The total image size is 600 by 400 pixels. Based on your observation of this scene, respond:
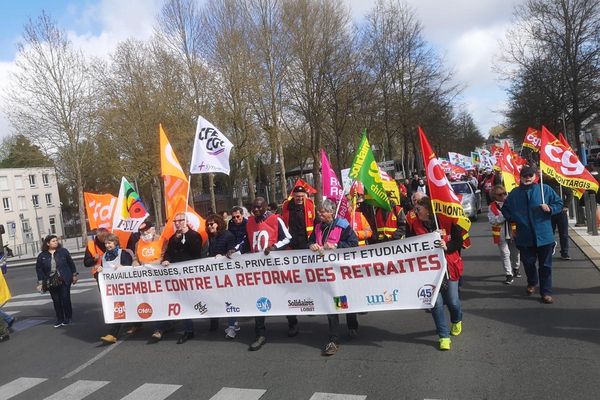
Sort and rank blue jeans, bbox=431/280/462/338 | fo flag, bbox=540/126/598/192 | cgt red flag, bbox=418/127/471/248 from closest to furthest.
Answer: blue jeans, bbox=431/280/462/338 → cgt red flag, bbox=418/127/471/248 → fo flag, bbox=540/126/598/192

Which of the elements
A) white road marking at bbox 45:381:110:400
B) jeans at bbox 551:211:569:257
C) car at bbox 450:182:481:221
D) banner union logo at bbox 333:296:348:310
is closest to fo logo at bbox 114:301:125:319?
white road marking at bbox 45:381:110:400

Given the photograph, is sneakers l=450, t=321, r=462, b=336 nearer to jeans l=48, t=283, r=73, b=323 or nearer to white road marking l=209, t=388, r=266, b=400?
white road marking l=209, t=388, r=266, b=400

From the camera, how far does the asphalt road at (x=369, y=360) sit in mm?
4820

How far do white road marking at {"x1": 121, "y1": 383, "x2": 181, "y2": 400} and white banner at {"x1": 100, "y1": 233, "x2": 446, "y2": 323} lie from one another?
59.6 inches

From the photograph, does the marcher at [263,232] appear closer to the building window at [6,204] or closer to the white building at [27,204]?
the white building at [27,204]

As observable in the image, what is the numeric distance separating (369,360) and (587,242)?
26.3 feet

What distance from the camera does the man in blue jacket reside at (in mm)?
7059

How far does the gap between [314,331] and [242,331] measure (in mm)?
1086

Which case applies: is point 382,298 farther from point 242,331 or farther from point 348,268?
point 242,331

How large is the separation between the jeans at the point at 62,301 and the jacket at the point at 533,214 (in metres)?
7.40

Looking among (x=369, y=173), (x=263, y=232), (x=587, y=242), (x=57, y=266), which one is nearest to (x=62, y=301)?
(x=57, y=266)

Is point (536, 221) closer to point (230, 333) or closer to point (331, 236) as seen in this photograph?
point (331, 236)

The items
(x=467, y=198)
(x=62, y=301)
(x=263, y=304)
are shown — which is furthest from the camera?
(x=467, y=198)

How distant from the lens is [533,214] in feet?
23.5
